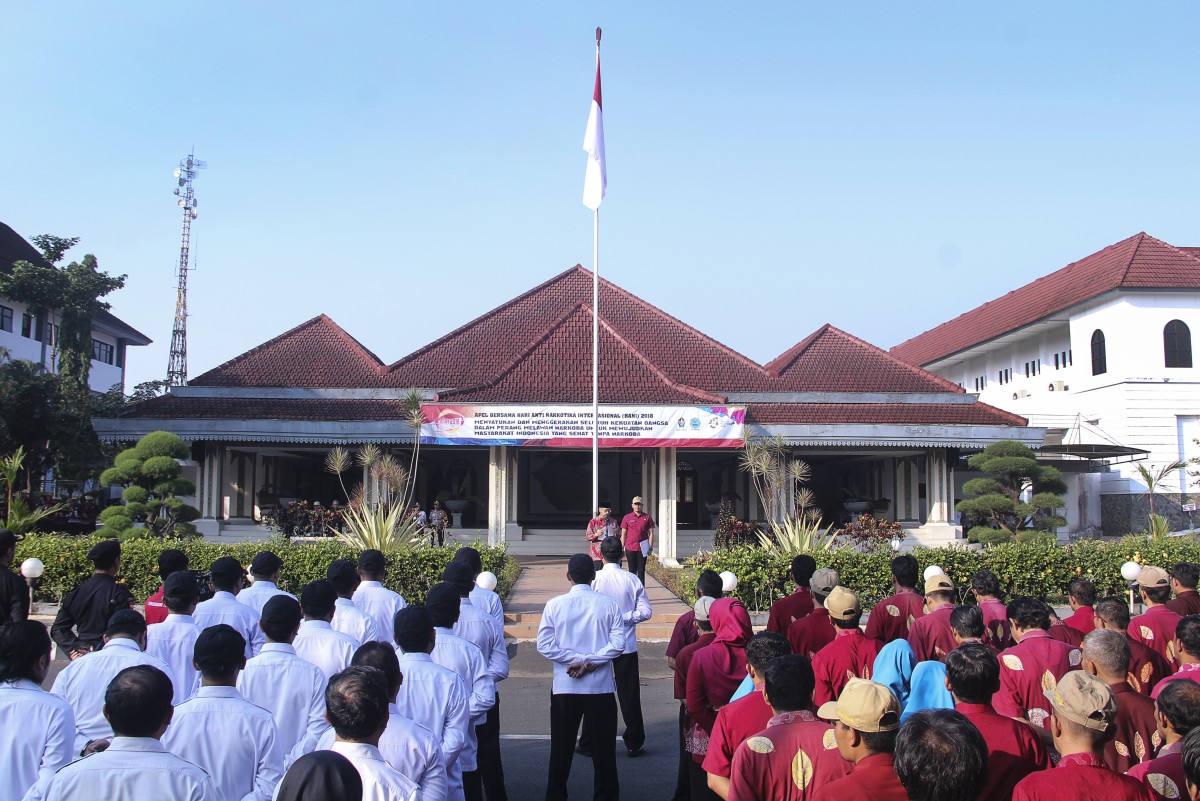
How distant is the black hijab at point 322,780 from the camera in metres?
2.85

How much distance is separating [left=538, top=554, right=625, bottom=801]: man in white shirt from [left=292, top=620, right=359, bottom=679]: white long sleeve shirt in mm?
1372

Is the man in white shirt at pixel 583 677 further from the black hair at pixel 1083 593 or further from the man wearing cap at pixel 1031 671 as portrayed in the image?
the black hair at pixel 1083 593

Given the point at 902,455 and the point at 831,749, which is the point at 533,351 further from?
the point at 831,749

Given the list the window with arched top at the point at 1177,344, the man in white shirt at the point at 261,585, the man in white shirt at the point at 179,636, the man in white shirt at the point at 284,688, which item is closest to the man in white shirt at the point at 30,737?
the man in white shirt at the point at 284,688

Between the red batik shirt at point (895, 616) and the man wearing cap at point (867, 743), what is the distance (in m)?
2.98

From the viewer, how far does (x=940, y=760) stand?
2744mm

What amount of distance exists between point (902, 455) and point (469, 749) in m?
21.8

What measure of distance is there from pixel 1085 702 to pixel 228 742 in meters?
3.18

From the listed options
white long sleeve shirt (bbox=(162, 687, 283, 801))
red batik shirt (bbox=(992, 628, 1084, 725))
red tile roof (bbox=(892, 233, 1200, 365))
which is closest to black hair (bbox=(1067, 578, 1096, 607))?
red batik shirt (bbox=(992, 628, 1084, 725))

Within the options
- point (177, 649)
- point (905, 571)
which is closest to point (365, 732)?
point (177, 649)

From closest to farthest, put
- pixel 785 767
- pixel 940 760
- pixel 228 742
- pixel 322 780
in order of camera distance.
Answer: pixel 940 760 → pixel 322 780 → pixel 785 767 → pixel 228 742

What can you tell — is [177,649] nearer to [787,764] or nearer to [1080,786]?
[787,764]

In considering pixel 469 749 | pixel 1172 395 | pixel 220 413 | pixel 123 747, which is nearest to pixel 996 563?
pixel 469 749

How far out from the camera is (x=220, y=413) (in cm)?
2197
